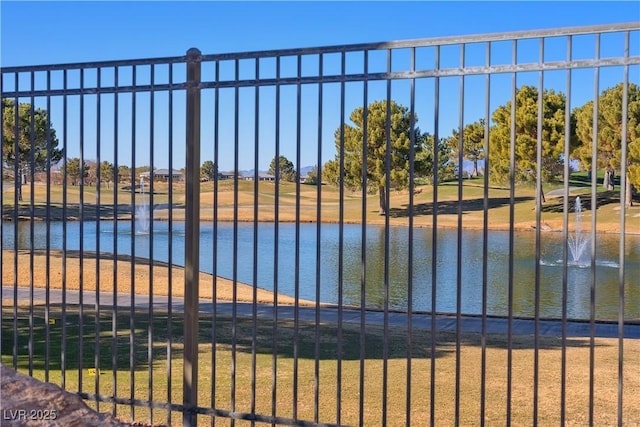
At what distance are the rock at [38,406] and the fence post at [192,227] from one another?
0.77 m

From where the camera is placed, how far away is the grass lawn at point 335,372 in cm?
563

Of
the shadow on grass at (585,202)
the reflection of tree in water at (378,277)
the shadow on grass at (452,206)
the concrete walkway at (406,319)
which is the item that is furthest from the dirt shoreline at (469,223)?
the concrete walkway at (406,319)

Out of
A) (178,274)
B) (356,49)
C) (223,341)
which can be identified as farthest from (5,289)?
(356,49)

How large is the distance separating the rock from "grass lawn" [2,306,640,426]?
77cm

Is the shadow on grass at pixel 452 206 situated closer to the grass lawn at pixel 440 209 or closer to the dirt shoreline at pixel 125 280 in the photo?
the grass lawn at pixel 440 209

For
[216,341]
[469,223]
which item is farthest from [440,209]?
[216,341]

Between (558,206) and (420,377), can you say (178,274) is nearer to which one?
(420,377)

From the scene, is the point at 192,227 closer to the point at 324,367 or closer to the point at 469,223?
the point at 324,367

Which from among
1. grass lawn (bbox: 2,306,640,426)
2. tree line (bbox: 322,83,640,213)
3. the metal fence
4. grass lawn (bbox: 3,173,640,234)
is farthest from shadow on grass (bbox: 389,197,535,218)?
grass lawn (bbox: 2,306,640,426)

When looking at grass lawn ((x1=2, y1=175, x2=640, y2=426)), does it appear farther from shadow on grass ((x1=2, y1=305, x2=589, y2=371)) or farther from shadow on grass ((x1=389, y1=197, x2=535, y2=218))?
shadow on grass ((x1=389, y1=197, x2=535, y2=218))

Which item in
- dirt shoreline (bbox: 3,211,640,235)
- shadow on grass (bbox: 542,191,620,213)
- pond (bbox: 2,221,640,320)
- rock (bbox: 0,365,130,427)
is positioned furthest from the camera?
shadow on grass (bbox: 542,191,620,213)

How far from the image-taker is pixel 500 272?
2422 centimetres

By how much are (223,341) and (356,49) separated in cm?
536

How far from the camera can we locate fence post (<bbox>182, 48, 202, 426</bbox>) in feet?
15.4
